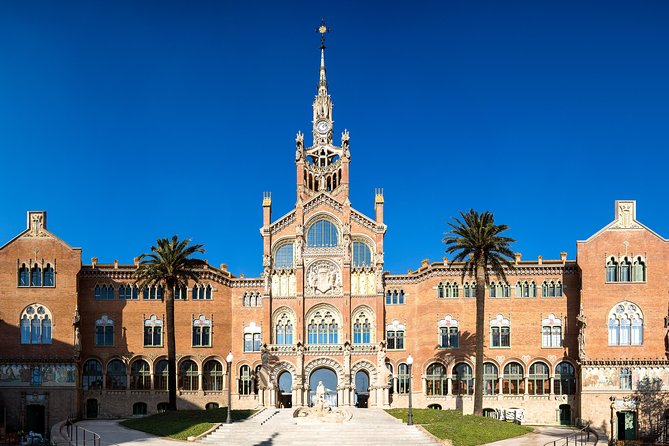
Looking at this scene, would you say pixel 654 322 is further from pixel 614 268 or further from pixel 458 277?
pixel 458 277

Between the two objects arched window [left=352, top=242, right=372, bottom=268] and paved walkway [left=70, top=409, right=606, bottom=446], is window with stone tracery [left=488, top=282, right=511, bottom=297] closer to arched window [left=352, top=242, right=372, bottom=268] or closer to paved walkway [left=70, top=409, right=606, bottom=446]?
arched window [left=352, top=242, right=372, bottom=268]

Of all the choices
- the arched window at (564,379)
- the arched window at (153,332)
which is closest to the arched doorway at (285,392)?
the arched window at (153,332)

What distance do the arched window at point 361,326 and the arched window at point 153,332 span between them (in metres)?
18.5

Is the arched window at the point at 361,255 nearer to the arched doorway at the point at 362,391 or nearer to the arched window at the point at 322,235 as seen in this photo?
the arched window at the point at 322,235

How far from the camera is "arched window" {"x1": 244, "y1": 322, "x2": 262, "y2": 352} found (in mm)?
83000

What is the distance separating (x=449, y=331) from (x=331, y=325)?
11.1 metres

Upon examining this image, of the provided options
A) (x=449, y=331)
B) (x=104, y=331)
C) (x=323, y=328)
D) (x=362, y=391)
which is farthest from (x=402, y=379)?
(x=104, y=331)

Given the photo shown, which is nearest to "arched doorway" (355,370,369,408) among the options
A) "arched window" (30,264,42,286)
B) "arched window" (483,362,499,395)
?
"arched window" (483,362,499,395)

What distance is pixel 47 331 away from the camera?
7788 cm

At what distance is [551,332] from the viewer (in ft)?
261

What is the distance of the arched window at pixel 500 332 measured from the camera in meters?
80.1

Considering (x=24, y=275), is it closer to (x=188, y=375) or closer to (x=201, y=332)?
(x=201, y=332)

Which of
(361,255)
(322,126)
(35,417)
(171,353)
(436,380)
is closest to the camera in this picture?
(171,353)

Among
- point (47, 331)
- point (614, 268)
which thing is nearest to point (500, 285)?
point (614, 268)
